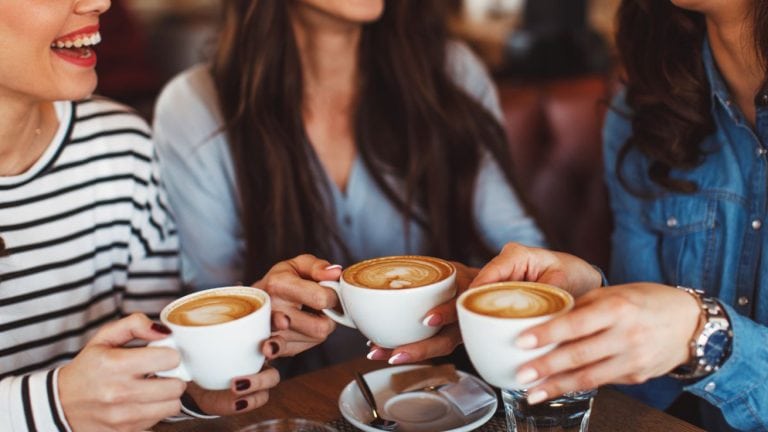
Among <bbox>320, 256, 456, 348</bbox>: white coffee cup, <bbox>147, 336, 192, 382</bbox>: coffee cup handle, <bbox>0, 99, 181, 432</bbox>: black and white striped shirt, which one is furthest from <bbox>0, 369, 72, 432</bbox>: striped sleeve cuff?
<bbox>320, 256, 456, 348</bbox>: white coffee cup

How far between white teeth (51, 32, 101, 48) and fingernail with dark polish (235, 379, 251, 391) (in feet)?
2.09

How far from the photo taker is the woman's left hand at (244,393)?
0.98m

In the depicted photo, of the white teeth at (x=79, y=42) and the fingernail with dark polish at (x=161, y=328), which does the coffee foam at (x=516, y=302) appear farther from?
the white teeth at (x=79, y=42)

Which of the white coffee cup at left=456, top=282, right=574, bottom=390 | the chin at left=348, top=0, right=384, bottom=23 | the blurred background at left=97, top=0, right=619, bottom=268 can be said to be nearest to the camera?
the white coffee cup at left=456, top=282, right=574, bottom=390

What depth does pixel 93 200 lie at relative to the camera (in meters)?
1.46

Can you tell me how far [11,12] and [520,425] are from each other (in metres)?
0.90

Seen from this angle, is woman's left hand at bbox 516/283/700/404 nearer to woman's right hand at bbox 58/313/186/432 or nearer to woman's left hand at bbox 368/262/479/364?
woman's left hand at bbox 368/262/479/364

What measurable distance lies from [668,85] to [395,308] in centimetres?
72

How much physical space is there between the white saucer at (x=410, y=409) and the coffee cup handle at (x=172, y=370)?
0.79ft

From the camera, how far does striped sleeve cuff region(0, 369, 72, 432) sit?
3.26 feet

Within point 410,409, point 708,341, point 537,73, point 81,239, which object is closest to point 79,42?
point 81,239

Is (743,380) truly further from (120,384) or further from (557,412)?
(120,384)

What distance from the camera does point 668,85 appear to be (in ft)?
4.66

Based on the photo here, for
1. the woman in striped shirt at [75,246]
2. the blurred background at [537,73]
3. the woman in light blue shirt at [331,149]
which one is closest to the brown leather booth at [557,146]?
the blurred background at [537,73]
